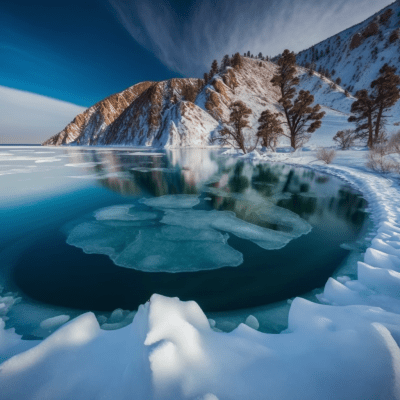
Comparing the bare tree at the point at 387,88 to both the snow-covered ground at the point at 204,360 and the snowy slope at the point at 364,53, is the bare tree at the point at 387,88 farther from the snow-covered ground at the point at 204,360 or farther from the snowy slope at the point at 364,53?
the snowy slope at the point at 364,53

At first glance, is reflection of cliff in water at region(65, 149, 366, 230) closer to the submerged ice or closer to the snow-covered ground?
the submerged ice

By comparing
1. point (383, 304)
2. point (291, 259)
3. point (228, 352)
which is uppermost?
point (228, 352)

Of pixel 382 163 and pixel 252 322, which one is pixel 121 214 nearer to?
pixel 252 322

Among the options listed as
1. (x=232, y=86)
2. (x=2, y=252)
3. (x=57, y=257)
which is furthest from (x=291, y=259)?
(x=232, y=86)

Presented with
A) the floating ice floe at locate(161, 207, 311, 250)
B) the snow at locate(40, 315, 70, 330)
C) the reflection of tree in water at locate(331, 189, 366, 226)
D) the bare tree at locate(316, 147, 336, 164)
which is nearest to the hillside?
the bare tree at locate(316, 147, 336, 164)

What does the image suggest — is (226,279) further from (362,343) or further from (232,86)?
(232,86)

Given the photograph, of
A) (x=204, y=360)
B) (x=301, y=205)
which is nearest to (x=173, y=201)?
(x=301, y=205)

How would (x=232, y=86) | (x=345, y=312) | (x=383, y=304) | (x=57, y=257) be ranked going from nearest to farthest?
(x=345, y=312)
(x=383, y=304)
(x=57, y=257)
(x=232, y=86)
